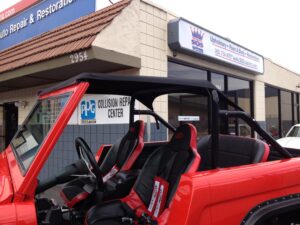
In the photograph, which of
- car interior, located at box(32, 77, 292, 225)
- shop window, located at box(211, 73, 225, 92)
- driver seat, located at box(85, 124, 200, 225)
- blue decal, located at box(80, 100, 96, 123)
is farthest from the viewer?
shop window, located at box(211, 73, 225, 92)

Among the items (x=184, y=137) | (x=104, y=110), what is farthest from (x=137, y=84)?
(x=104, y=110)

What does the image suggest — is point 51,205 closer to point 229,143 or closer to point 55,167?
point 229,143

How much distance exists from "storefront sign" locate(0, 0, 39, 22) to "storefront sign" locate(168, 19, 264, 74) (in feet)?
18.7

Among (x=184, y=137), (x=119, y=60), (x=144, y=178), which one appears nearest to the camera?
(x=184, y=137)

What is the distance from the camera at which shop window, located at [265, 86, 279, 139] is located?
14861mm

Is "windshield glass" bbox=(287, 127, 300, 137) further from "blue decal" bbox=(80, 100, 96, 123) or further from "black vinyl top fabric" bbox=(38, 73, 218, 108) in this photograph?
"black vinyl top fabric" bbox=(38, 73, 218, 108)

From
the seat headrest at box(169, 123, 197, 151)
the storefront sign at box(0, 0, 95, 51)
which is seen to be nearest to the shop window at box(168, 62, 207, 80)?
the storefront sign at box(0, 0, 95, 51)

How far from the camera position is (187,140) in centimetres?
299

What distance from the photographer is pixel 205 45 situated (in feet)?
29.5

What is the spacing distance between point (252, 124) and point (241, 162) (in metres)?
0.45

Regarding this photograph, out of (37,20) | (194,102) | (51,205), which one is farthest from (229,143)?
(37,20)

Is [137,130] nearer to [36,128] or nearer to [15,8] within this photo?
[36,128]

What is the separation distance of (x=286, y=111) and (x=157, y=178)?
52.0 feet

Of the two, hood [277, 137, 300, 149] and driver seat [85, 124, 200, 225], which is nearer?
driver seat [85, 124, 200, 225]
